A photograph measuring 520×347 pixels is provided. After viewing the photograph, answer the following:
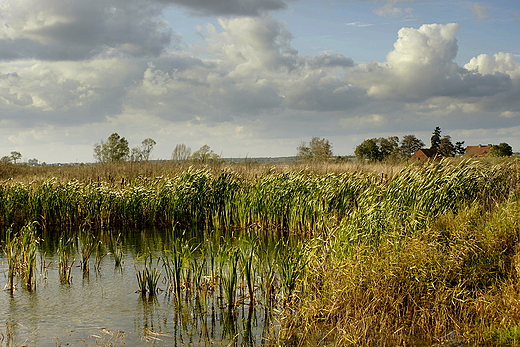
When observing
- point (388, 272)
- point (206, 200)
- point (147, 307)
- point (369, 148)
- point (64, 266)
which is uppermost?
point (369, 148)

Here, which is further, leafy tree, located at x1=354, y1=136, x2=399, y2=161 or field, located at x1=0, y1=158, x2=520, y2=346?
leafy tree, located at x1=354, y1=136, x2=399, y2=161

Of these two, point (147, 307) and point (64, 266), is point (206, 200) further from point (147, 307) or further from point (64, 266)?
point (147, 307)

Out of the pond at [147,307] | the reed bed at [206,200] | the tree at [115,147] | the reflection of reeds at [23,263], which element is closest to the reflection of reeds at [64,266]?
the pond at [147,307]

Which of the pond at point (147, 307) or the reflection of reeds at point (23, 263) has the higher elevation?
the reflection of reeds at point (23, 263)

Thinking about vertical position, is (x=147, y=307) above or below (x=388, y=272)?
below

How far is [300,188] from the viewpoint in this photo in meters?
14.9

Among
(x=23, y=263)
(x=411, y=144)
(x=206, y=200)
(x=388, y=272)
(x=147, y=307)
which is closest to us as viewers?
(x=388, y=272)

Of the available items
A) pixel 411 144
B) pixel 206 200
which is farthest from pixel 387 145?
pixel 206 200

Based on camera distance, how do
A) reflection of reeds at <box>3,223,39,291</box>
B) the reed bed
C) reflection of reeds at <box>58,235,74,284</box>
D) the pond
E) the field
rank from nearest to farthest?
the field → the pond → reflection of reeds at <box>3,223,39,291</box> → reflection of reeds at <box>58,235,74,284</box> → the reed bed

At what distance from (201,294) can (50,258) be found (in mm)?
5469

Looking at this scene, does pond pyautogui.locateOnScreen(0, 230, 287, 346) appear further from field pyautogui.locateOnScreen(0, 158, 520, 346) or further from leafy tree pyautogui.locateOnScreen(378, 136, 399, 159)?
leafy tree pyautogui.locateOnScreen(378, 136, 399, 159)

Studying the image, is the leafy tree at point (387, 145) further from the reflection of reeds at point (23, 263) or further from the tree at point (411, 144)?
the reflection of reeds at point (23, 263)

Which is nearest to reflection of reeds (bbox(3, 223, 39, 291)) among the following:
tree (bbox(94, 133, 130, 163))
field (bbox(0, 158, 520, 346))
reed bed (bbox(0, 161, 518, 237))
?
field (bbox(0, 158, 520, 346))

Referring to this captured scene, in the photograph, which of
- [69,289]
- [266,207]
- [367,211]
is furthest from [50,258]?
[367,211]
